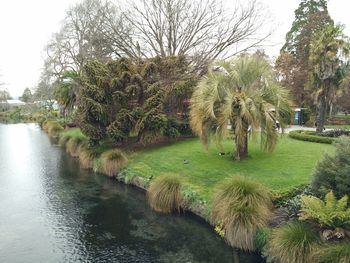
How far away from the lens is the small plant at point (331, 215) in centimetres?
701

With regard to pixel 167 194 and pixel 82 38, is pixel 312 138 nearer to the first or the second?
pixel 167 194

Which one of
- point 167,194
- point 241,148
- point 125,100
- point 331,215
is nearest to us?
point 331,215

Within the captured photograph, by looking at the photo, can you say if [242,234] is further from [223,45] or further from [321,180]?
[223,45]

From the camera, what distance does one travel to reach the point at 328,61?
20859 mm

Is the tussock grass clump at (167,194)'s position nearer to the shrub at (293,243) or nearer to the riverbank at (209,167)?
the riverbank at (209,167)

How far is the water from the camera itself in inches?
351

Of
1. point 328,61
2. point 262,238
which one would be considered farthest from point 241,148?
point 328,61

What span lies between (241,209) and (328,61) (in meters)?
15.8

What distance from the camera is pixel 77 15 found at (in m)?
36.6

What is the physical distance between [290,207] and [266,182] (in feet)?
7.66

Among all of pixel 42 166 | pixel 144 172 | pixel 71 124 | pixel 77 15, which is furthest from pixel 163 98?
pixel 77 15

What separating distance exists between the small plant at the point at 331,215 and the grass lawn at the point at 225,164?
2.64 metres

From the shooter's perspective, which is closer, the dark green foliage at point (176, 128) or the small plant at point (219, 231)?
the small plant at point (219, 231)

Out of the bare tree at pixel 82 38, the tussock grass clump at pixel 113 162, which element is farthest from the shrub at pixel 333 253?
the bare tree at pixel 82 38
